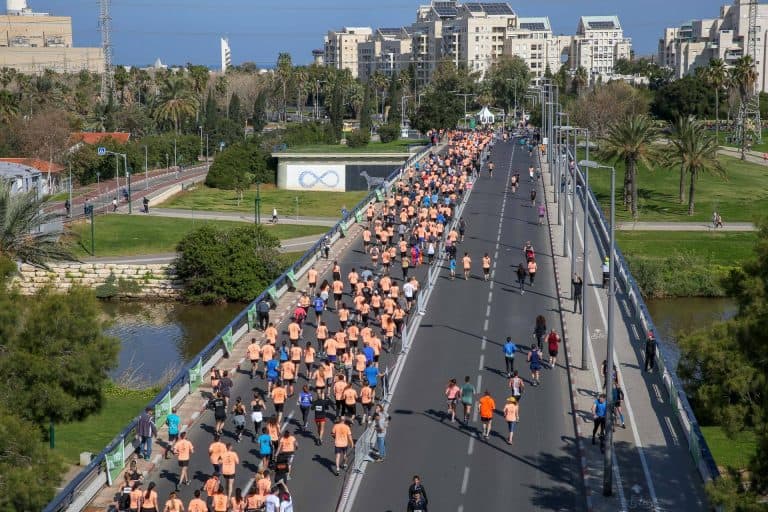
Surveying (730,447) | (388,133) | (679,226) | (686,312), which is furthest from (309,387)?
(388,133)

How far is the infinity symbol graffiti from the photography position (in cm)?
10250

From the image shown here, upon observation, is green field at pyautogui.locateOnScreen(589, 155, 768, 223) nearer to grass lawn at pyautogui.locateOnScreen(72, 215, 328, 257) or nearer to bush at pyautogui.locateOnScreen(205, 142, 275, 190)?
grass lawn at pyautogui.locateOnScreen(72, 215, 328, 257)

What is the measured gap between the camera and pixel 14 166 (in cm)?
7725

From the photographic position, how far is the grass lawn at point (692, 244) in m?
66.0

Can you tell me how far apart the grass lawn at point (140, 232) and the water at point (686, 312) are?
82.9 ft

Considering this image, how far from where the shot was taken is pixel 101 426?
117 ft

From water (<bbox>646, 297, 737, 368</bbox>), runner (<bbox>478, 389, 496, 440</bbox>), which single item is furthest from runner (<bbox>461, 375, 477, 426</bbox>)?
water (<bbox>646, 297, 737, 368</bbox>)

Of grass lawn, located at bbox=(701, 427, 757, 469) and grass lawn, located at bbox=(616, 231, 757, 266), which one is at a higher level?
grass lawn, located at bbox=(616, 231, 757, 266)

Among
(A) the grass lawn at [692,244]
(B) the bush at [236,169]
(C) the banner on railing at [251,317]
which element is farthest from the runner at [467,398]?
(B) the bush at [236,169]

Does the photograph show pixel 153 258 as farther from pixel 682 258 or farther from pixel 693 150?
pixel 693 150

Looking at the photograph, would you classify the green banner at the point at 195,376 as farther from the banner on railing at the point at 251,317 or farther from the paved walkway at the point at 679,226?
the paved walkway at the point at 679,226

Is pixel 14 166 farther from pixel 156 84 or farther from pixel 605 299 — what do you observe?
pixel 156 84

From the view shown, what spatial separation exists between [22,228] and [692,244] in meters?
45.0

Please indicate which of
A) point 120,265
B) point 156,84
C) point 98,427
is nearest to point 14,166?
point 120,265
